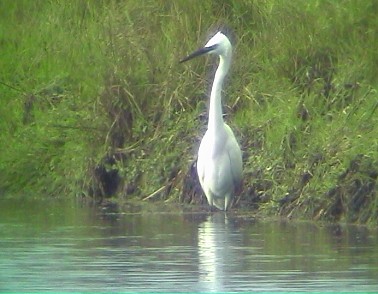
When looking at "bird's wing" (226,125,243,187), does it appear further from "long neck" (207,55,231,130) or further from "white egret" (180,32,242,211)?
"long neck" (207,55,231,130)

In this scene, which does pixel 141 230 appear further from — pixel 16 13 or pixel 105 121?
pixel 16 13

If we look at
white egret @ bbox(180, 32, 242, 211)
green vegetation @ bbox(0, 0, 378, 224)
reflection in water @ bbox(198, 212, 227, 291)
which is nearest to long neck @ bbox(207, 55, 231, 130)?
white egret @ bbox(180, 32, 242, 211)

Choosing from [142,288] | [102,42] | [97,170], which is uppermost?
[102,42]

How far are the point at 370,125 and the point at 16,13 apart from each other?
771cm

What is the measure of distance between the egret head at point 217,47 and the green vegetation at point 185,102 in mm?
596

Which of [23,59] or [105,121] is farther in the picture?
[23,59]

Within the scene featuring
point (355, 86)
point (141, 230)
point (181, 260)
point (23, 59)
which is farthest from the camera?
point (23, 59)

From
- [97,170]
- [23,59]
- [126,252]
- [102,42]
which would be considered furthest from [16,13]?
[126,252]

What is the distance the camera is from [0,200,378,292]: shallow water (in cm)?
948

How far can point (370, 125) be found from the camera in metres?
13.2

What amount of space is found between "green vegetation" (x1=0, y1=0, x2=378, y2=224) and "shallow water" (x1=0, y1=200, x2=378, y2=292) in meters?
0.57

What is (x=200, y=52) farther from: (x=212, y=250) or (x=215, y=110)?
(x=212, y=250)

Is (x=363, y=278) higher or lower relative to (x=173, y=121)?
lower

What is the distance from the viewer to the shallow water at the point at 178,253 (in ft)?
31.1
